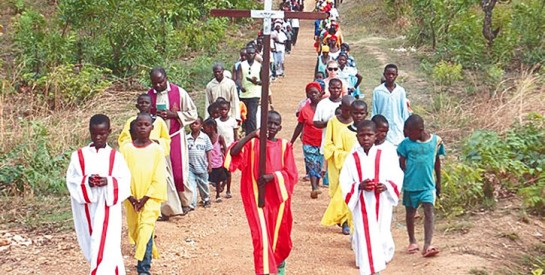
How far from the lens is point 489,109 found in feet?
38.8

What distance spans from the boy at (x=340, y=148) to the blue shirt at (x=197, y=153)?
1.75m

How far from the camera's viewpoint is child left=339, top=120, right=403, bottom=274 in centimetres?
603

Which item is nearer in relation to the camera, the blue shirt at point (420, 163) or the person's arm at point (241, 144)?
the person's arm at point (241, 144)

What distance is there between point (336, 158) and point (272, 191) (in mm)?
1816

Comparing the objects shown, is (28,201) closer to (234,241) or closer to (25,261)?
(25,261)

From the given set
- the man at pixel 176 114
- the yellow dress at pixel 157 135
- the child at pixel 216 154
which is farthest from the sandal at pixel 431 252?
the child at pixel 216 154

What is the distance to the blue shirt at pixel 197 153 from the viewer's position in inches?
355

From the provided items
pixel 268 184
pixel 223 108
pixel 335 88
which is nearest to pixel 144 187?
pixel 268 184

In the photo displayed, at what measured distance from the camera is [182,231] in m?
8.27

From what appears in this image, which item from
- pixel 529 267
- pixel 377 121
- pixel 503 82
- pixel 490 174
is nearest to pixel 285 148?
pixel 377 121

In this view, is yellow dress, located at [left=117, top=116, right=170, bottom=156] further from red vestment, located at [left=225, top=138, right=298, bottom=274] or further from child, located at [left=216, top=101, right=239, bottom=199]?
child, located at [left=216, top=101, right=239, bottom=199]

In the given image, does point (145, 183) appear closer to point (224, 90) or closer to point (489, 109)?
point (224, 90)

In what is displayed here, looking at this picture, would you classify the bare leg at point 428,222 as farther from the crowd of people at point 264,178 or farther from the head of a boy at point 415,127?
the head of a boy at point 415,127

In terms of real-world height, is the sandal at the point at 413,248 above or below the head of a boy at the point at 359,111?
below
